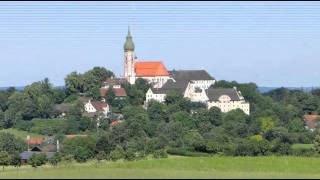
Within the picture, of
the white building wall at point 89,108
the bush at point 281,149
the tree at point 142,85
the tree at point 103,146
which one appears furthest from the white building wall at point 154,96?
the bush at point 281,149

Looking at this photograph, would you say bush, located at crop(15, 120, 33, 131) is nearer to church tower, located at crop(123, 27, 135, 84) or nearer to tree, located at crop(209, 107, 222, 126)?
tree, located at crop(209, 107, 222, 126)

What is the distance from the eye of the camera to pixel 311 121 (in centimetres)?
9219

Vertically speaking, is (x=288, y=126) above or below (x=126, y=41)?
below

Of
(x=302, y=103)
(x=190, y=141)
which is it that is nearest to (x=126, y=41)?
(x=302, y=103)

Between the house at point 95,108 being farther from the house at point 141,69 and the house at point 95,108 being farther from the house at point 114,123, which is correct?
the house at point 141,69

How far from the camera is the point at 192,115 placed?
87.0 metres

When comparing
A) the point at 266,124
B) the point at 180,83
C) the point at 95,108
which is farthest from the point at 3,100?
the point at 266,124

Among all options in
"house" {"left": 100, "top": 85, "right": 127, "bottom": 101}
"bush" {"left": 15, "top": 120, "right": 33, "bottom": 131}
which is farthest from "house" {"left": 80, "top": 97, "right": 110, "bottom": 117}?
"bush" {"left": 15, "top": 120, "right": 33, "bottom": 131}

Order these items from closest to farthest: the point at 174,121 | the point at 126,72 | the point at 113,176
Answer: the point at 113,176, the point at 174,121, the point at 126,72

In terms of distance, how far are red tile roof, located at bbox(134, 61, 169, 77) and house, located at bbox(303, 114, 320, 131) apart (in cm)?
2559

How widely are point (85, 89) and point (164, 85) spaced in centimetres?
1007

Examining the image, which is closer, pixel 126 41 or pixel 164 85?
pixel 164 85

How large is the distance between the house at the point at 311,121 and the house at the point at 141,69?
79.3 feet

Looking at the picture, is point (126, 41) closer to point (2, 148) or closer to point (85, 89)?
point (85, 89)
